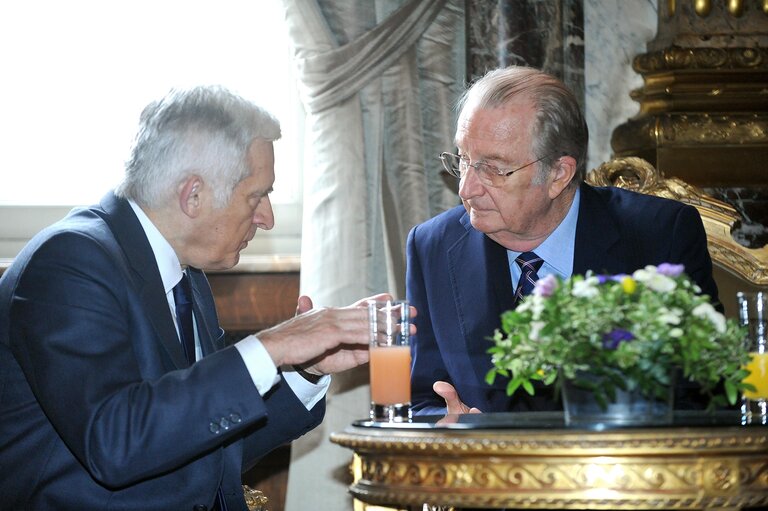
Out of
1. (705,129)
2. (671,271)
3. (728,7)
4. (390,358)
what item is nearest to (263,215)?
(390,358)

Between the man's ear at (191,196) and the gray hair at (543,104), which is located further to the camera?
the gray hair at (543,104)

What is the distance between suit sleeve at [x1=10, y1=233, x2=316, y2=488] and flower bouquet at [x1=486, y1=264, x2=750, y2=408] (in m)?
0.60

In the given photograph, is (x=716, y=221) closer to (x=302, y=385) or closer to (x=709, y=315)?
(x=302, y=385)

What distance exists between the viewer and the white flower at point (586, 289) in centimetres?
200

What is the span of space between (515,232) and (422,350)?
427 millimetres

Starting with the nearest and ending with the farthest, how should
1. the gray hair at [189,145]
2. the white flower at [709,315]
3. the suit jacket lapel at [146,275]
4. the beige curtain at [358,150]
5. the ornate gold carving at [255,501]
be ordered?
1. the white flower at [709,315]
2. the suit jacket lapel at [146,275]
3. the gray hair at [189,145]
4. the ornate gold carving at [255,501]
5. the beige curtain at [358,150]

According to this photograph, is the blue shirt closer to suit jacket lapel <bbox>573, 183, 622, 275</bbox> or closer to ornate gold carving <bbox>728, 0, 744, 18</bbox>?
suit jacket lapel <bbox>573, 183, 622, 275</bbox>

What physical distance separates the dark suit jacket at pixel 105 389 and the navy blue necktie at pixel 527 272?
1.03 meters

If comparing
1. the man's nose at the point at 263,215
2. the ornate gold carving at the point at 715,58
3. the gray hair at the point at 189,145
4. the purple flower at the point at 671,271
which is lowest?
the purple flower at the point at 671,271

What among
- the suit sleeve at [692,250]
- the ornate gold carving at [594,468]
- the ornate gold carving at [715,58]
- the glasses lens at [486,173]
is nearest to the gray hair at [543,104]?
the glasses lens at [486,173]

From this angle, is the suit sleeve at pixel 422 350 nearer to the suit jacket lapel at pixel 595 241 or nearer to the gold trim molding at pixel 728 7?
the suit jacket lapel at pixel 595 241

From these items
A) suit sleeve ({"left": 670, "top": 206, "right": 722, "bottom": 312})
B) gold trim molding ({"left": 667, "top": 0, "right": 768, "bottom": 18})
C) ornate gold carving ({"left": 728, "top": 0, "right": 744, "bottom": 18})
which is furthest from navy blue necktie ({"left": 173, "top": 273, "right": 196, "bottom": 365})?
ornate gold carving ({"left": 728, "top": 0, "right": 744, "bottom": 18})

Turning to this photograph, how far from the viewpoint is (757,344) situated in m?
2.53

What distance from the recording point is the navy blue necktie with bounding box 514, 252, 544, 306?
3.21m
